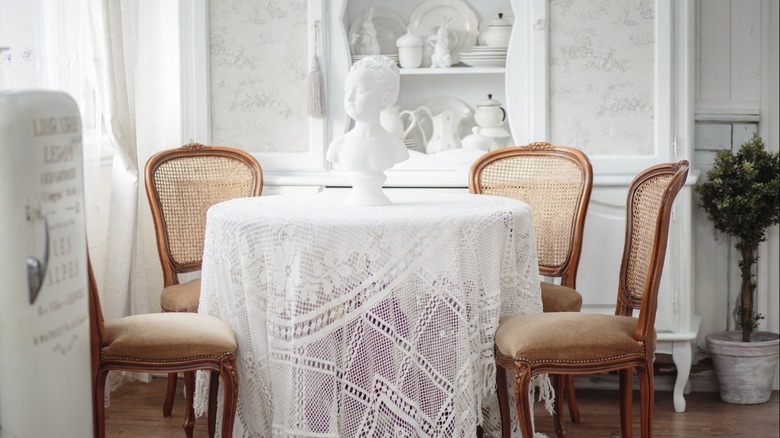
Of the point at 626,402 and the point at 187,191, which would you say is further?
the point at 187,191

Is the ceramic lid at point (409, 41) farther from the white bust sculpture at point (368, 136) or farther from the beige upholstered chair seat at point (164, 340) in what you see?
the beige upholstered chair seat at point (164, 340)

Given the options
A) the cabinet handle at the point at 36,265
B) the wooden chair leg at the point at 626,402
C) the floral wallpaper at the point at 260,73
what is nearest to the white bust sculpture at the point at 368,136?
the wooden chair leg at the point at 626,402

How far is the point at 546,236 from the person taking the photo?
332cm

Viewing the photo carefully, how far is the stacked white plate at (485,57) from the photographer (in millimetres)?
3646

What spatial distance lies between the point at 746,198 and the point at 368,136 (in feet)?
5.14

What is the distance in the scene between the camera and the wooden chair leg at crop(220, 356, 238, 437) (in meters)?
2.37

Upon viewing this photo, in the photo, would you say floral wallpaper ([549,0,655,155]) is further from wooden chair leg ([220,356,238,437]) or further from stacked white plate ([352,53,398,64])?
wooden chair leg ([220,356,238,437])

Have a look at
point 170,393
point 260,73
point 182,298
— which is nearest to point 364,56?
point 260,73

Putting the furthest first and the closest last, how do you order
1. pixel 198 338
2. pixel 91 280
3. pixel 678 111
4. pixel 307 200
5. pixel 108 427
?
pixel 678 111
pixel 108 427
pixel 307 200
pixel 198 338
pixel 91 280

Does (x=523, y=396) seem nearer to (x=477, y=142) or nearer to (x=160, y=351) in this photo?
(x=160, y=351)

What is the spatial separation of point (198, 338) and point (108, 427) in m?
1.06

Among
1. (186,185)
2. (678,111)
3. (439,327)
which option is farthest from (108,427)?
(678,111)

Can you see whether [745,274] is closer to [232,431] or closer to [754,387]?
[754,387]

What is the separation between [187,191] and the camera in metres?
3.42
